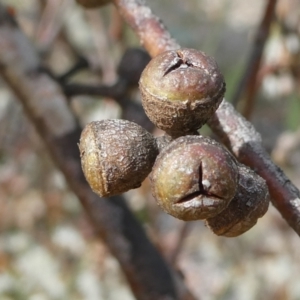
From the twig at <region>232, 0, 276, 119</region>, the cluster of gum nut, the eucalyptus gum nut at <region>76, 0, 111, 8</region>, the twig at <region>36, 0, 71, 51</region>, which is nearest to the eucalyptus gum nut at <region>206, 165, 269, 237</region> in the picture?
the cluster of gum nut

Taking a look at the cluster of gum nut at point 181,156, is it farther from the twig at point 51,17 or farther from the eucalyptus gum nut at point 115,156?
the twig at point 51,17

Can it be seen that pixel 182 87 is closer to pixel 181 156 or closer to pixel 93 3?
pixel 181 156

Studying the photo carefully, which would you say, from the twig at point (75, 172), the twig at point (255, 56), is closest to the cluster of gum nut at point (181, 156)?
the twig at point (75, 172)

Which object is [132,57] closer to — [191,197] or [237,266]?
[191,197]

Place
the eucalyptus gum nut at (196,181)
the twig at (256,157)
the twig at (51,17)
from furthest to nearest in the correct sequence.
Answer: the twig at (51,17) < the twig at (256,157) < the eucalyptus gum nut at (196,181)

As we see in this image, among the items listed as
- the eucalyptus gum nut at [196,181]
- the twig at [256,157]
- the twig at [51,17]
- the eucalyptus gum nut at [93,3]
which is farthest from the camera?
the twig at [51,17]

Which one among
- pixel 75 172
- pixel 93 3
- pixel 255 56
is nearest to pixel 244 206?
pixel 93 3

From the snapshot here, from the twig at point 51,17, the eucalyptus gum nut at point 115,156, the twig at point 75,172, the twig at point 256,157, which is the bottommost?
the twig at point 51,17
